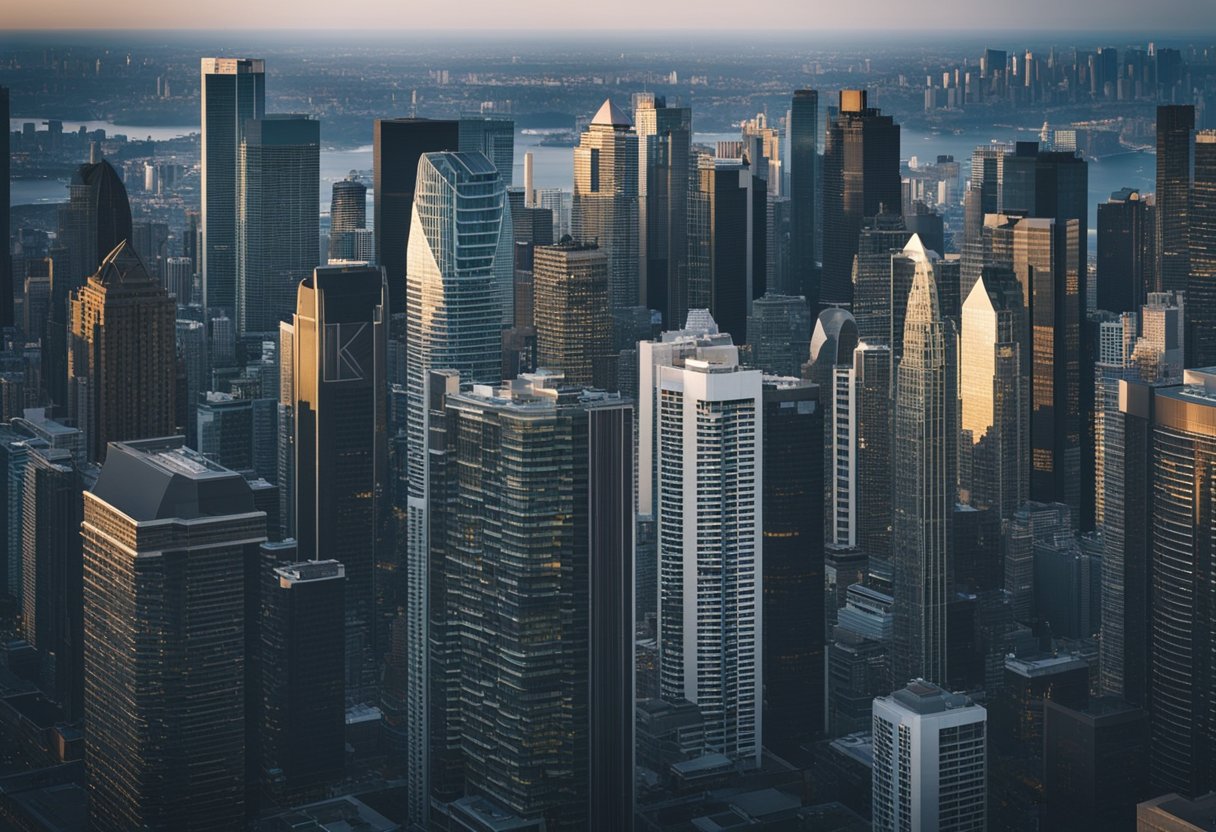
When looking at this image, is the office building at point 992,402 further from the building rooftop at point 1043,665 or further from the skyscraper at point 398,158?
the skyscraper at point 398,158

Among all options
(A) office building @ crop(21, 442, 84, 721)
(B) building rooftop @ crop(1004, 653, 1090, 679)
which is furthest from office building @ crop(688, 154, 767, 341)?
(A) office building @ crop(21, 442, 84, 721)

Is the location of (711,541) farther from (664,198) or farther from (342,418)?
(664,198)

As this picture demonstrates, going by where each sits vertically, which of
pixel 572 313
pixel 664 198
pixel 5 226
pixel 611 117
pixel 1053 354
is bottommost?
pixel 1053 354

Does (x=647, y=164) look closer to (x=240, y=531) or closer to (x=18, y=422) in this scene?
(x=18, y=422)

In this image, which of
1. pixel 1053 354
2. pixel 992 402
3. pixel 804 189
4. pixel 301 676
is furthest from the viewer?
pixel 804 189

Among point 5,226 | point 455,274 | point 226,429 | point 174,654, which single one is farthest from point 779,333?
point 174,654

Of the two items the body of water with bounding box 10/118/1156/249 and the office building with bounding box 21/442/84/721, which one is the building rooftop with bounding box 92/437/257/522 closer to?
the office building with bounding box 21/442/84/721
